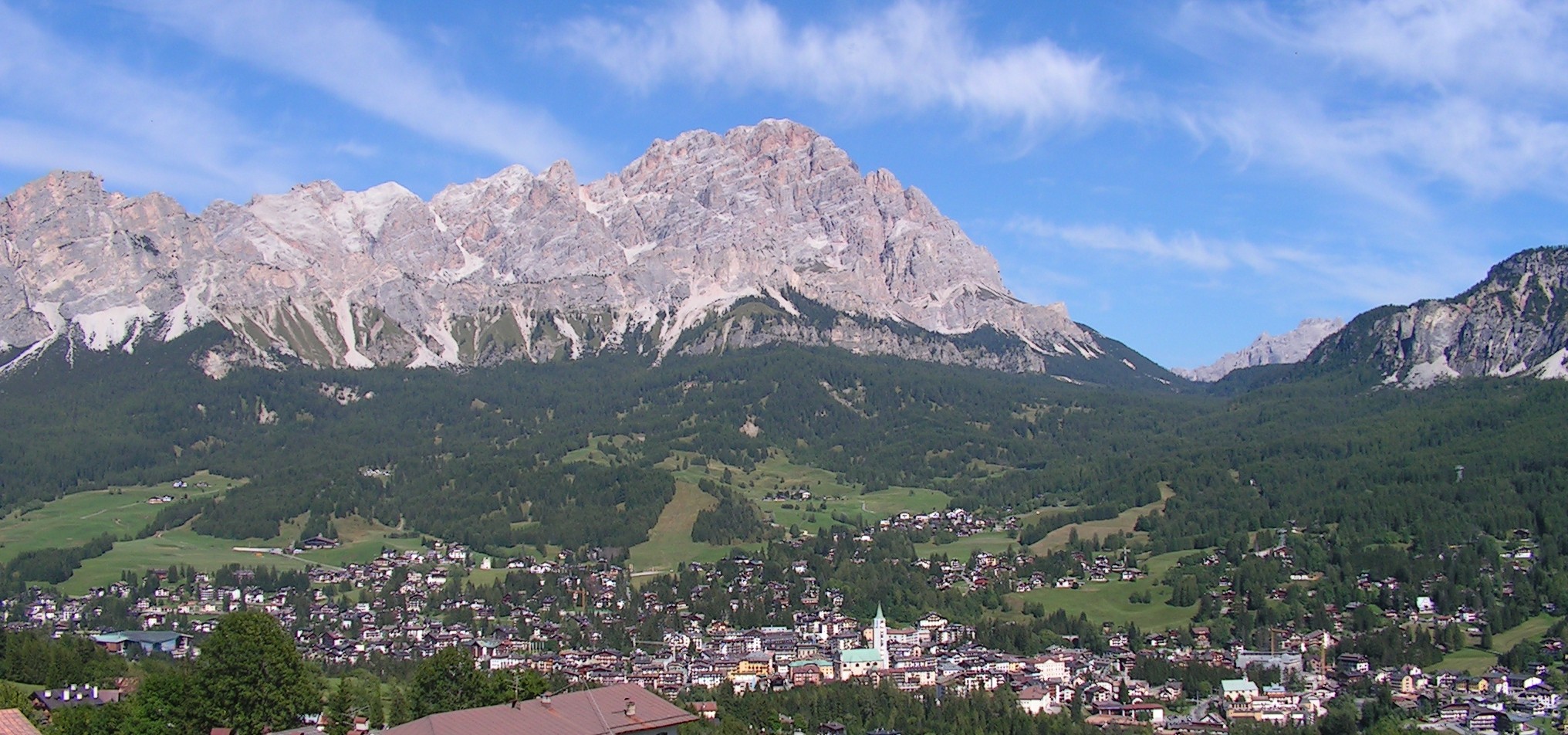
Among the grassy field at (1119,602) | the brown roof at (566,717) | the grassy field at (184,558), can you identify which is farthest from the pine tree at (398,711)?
the grassy field at (184,558)

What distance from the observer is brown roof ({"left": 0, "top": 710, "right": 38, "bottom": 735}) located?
2259 inches

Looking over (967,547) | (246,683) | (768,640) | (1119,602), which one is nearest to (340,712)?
(246,683)

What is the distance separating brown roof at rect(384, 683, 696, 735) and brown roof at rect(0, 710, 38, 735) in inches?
503

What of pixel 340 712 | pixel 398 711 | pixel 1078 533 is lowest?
pixel 398 711

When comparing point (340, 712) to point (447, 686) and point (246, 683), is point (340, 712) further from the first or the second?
point (447, 686)

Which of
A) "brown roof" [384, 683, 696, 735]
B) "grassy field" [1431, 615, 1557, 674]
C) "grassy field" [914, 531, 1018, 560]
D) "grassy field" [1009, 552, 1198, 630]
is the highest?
"grassy field" [914, 531, 1018, 560]

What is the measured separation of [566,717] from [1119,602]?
98287mm

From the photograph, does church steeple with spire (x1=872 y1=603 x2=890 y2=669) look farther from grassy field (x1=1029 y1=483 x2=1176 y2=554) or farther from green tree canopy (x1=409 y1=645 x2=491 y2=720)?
green tree canopy (x1=409 y1=645 x2=491 y2=720)

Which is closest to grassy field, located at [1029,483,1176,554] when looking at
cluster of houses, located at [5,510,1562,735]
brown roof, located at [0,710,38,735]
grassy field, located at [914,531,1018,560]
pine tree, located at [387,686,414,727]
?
grassy field, located at [914,531,1018,560]

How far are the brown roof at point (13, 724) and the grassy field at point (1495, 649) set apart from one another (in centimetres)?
9866

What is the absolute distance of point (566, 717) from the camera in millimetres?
69125

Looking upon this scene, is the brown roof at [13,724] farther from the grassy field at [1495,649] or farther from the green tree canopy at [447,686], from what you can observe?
the grassy field at [1495,649]

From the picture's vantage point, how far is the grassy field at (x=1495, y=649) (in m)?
122

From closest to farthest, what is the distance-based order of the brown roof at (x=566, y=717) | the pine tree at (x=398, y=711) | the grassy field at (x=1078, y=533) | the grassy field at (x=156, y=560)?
the brown roof at (x=566, y=717) < the pine tree at (x=398, y=711) < the grassy field at (x=156, y=560) < the grassy field at (x=1078, y=533)
